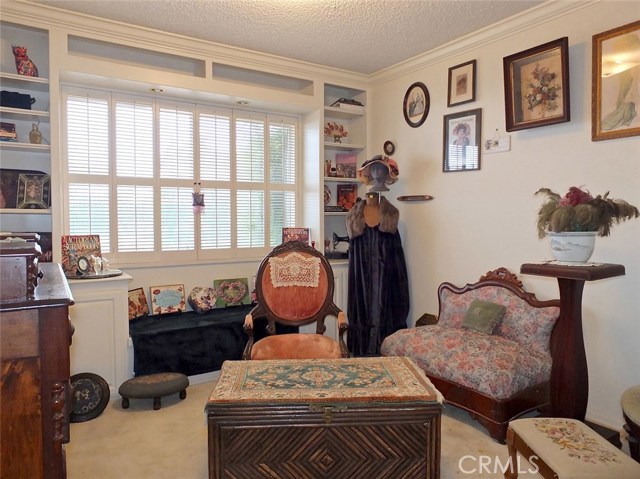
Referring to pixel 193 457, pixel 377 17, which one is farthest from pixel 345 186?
pixel 193 457

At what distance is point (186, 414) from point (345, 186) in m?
2.70

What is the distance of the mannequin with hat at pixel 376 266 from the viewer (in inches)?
150

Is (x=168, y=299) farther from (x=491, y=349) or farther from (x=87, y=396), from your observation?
(x=491, y=349)

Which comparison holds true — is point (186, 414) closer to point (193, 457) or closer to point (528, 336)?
point (193, 457)

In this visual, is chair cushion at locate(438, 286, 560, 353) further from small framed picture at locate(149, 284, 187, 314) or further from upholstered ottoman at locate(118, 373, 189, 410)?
small framed picture at locate(149, 284, 187, 314)

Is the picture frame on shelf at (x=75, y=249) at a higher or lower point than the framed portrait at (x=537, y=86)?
lower

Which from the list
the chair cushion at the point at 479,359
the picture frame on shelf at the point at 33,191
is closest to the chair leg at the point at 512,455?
the chair cushion at the point at 479,359

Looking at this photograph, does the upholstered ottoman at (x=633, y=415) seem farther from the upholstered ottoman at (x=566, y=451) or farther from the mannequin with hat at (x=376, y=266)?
the mannequin with hat at (x=376, y=266)

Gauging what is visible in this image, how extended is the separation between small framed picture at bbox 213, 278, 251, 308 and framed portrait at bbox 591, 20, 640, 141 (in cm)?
297

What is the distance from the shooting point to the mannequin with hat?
3816mm

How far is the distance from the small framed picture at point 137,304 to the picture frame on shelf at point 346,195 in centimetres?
211

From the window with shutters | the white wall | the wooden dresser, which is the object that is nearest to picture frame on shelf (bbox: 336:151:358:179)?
the white wall

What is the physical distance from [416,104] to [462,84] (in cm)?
52

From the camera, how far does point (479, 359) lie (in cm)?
258
